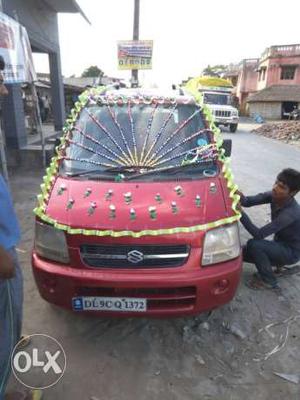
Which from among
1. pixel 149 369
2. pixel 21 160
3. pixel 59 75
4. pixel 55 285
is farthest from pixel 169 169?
pixel 59 75

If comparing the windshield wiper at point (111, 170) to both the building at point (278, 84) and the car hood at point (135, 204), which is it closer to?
the car hood at point (135, 204)

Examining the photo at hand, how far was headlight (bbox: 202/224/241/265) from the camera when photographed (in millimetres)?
2771

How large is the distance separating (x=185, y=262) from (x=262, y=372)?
98cm

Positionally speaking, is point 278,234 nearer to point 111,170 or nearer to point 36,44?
point 111,170

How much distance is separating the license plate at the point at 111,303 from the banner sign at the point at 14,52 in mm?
4110

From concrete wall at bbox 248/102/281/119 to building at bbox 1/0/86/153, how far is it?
30.8m

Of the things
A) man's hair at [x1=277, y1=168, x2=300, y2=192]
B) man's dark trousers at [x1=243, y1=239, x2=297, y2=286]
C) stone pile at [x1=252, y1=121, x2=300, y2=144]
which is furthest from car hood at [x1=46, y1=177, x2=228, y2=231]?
stone pile at [x1=252, y1=121, x2=300, y2=144]

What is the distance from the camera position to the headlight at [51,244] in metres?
2.81

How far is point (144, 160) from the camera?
11.9ft

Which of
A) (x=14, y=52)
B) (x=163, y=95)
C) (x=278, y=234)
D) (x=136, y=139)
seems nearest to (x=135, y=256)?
(x=136, y=139)

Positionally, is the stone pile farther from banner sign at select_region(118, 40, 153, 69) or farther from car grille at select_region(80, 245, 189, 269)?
car grille at select_region(80, 245, 189, 269)

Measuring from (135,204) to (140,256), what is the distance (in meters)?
0.45

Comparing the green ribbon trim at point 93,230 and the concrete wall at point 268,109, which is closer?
the green ribbon trim at point 93,230

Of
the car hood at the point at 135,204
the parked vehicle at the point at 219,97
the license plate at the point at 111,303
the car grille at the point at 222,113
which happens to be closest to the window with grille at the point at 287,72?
the parked vehicle at the point at 219,97
